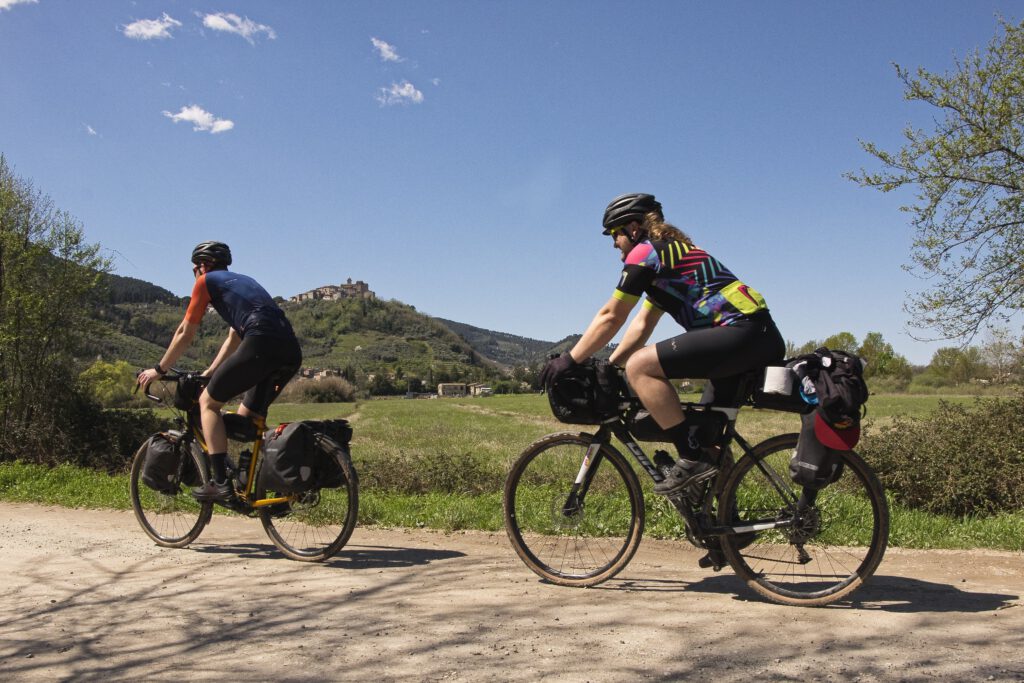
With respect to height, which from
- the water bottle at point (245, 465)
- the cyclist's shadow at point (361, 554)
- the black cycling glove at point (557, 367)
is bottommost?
the cyclist's shadow at point (361, 554)

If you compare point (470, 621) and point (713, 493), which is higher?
point (713, 493)

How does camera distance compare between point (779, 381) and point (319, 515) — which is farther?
point (319, 515)

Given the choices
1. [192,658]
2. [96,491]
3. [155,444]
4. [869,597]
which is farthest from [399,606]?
[96,491]

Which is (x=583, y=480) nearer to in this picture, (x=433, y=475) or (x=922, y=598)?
(x=922, y=598)

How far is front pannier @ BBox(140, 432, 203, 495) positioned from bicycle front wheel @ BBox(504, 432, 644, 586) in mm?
2899

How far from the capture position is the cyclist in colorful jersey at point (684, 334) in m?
4.00

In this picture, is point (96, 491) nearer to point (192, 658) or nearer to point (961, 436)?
point (192, 658)

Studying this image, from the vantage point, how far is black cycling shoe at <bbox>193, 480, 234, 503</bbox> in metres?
5.58

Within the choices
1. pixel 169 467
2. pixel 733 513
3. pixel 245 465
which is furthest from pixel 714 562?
pixel 169 467

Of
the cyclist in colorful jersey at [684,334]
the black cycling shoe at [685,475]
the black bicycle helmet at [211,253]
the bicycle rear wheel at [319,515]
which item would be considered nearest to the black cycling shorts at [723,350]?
the cyclist in colorful jersey at [684,334]

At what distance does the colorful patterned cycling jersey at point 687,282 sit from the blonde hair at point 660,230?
0.09m

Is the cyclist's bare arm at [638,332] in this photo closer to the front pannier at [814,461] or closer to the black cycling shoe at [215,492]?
the front pannier at [814,461]

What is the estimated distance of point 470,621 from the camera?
3652mm

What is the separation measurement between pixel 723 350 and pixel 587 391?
875 millimetres
